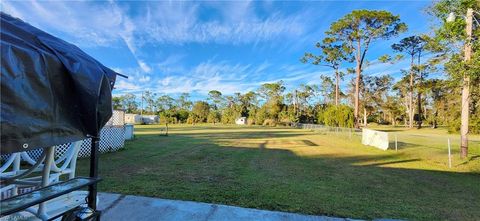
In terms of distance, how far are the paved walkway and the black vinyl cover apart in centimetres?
180

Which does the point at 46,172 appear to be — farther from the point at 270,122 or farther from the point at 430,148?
the point at 270,122

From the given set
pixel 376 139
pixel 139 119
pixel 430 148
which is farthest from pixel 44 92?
pixel 139 119

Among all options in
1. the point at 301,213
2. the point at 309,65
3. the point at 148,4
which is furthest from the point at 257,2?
the point at 309,65

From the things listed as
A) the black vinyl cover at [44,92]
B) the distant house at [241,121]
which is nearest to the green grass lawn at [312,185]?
the black vinyl cover at [44,92]

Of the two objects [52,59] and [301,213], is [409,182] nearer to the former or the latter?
[301,213]

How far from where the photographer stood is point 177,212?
11.6 ft

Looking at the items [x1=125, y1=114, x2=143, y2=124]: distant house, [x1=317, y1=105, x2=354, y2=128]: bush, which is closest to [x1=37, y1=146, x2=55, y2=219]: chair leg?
[x1=317, y1=105, x2=354, y2=128]: bush

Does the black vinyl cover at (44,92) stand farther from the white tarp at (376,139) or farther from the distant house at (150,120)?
the distant house at (150,120)

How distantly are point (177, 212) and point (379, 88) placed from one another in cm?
5762

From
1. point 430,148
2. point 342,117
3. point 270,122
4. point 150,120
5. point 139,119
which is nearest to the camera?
point 430,148

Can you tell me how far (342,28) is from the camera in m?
29.4

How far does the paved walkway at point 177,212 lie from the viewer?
3.36 metres

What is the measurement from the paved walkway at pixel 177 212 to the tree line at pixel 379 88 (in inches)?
279

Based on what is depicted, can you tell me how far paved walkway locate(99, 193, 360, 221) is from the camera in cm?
336
